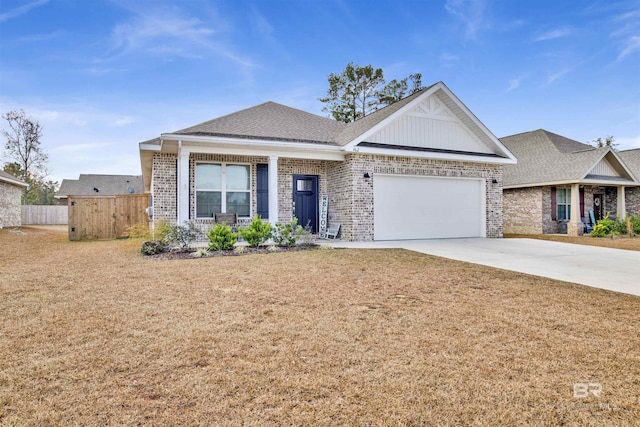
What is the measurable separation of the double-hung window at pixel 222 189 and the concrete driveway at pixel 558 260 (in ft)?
16.3

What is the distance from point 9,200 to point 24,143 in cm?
1455

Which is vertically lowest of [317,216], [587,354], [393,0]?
[587,354]

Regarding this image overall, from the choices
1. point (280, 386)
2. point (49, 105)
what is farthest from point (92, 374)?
point (49, 105)

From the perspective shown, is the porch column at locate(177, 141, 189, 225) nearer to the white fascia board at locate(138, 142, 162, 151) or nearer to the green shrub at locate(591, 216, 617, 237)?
the white fascia board at locate(138, 142, 162, 151)

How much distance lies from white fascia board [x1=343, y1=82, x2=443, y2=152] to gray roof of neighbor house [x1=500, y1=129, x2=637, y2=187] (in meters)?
8.29

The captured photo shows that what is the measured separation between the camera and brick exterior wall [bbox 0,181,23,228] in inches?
800

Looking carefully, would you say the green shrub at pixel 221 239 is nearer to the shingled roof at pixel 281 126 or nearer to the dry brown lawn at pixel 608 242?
the shingled roof at pixel 281 126

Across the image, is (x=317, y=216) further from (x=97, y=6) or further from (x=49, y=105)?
(x=49, y=105)

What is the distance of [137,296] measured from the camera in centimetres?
479

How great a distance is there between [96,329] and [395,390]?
3030mm

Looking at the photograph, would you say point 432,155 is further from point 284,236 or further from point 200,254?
point 200,254

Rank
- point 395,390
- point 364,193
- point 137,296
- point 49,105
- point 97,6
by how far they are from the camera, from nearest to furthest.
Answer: point 395,390 < point 137,296 < point 97,6 < point 364,193 < point 49,105

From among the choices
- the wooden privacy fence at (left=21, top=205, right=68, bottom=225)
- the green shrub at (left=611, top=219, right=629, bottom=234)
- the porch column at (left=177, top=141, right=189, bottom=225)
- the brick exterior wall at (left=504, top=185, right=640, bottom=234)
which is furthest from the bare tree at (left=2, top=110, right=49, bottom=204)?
the green shrub at (left=611, top=219, right=629, bottom=234)

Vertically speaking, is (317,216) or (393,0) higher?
(393,0)
